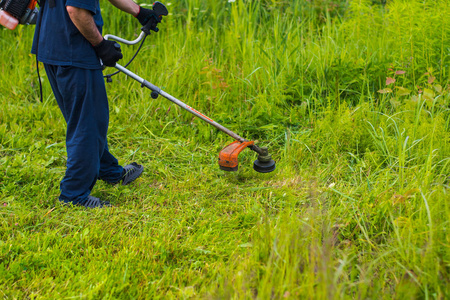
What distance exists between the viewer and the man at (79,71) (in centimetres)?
262

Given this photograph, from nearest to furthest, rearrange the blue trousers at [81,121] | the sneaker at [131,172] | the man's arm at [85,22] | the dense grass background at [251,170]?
1. the dense grass background at [251,170]
2. the man's arm at [85,22]
3. the blue trousers at [81,121]
4. the sneaker at [131,172]

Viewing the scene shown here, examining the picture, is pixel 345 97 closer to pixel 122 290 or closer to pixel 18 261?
pixel 122 290

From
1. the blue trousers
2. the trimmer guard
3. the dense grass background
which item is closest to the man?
the blue trousers

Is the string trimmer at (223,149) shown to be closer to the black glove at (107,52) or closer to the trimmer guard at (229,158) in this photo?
the trimmer guard at (229,158)

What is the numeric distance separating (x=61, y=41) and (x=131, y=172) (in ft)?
3.83

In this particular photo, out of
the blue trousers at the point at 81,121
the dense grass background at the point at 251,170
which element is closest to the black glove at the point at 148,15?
the blue trousers at the point at 81,121

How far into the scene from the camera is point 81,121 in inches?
110

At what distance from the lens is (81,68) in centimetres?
272

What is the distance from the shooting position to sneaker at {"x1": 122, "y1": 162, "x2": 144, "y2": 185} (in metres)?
3.32

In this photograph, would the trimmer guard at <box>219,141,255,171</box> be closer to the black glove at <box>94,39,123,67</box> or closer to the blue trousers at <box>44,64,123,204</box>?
the blue trousers at <box>44,64,123,204</box>

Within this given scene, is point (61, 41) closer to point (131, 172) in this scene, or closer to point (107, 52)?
point (107, 52)

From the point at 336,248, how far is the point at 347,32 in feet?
10.3

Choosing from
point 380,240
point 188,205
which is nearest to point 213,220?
point 188,205

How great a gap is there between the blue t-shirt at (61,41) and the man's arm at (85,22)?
2.4 inches
